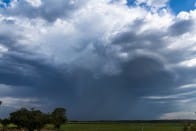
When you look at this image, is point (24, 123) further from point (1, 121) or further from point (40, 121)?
point (1, 121)

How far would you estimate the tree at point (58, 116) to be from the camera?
461 feet

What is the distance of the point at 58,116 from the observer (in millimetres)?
142500

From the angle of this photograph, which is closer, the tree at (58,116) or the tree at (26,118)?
the tree at (26,118)

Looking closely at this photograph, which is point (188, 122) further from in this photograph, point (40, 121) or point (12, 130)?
point (12, 130)

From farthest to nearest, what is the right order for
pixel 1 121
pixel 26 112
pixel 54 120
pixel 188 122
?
pixel 54 120, pixel 1 121, pixel 26 112, pixel 188 122

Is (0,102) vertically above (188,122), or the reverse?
(0,102)

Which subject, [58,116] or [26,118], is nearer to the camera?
[26,118]

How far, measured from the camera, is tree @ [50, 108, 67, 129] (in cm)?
14059

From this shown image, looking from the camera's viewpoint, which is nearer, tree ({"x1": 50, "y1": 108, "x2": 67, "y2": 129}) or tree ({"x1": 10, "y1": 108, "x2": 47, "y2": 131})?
tree ({"x1": 10, "y1": 108, "x2": 47, "y2": 131})

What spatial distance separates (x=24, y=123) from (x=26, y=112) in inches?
119

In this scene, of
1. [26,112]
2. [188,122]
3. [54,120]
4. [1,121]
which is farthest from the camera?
[54,120]

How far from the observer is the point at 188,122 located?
3362cm

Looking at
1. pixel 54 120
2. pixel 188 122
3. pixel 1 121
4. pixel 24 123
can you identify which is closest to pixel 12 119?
pixel 24 123

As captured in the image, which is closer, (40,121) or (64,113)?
(40,121)
